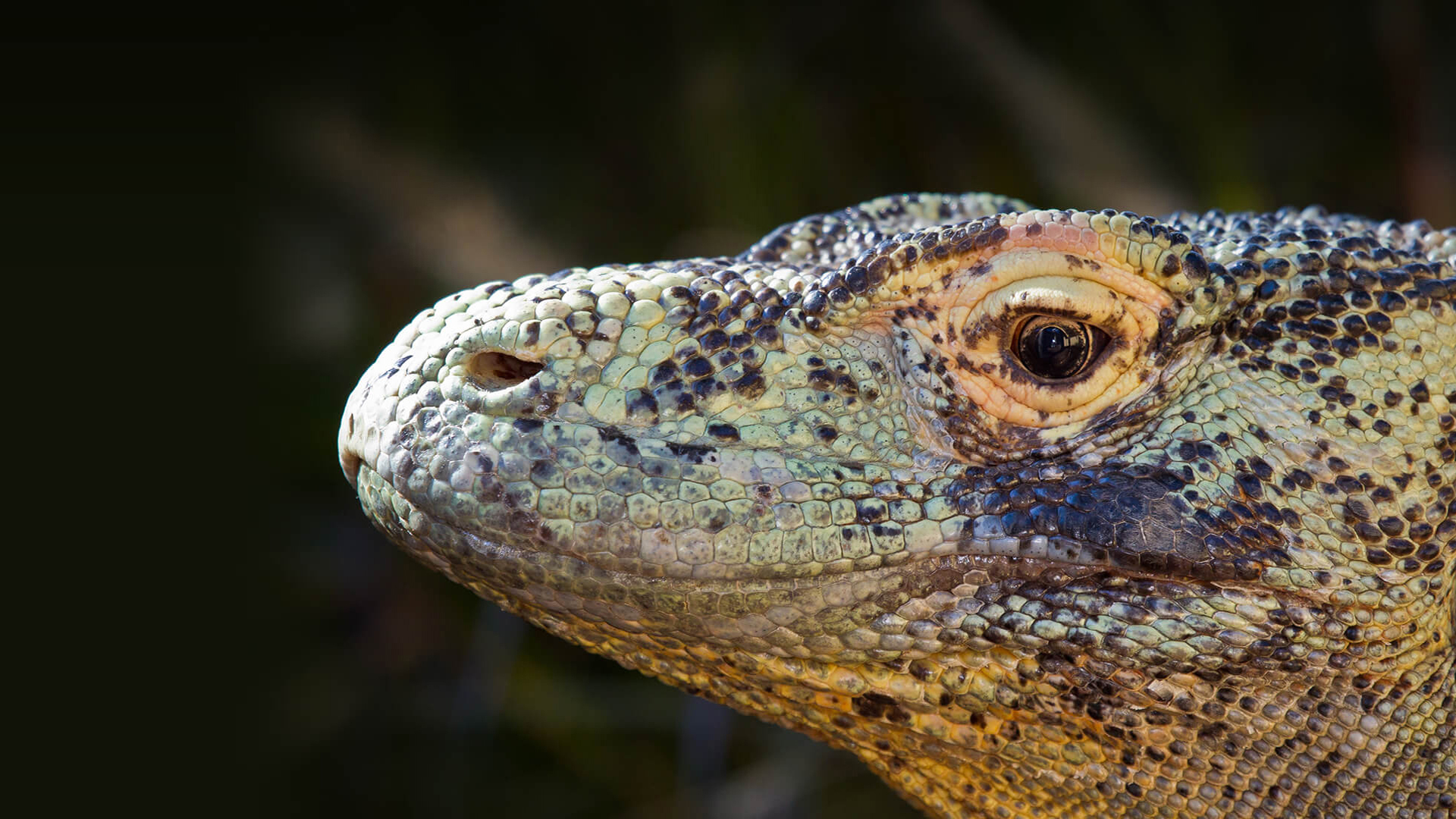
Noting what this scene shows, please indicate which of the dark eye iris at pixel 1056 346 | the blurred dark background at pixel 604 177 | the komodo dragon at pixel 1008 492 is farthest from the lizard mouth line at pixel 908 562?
the blurred dark background at pixel 604 177

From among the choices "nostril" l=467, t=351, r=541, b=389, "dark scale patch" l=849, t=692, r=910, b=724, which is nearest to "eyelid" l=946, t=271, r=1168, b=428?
"dark scale patch" l=849, t=692, r=910, b=724

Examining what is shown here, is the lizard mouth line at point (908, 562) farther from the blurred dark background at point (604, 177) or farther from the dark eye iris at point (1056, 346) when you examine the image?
the blurred dark background at point (604, 177)

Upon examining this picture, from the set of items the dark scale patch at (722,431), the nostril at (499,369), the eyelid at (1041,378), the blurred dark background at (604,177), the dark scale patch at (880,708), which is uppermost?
the blurred dark background at (604,177)

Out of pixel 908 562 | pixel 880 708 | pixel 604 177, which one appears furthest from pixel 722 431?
pixel 604 177

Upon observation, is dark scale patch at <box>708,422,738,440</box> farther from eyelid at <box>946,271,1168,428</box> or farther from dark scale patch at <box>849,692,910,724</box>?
dark scale patch at <box>849,692,910,724</box>

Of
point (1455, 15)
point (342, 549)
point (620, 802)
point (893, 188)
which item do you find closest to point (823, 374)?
point (893, 188)

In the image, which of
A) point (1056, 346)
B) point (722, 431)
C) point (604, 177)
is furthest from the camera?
point (604, 177)

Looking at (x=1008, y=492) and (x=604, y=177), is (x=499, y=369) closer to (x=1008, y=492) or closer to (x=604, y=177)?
(x=1008, y=492)
